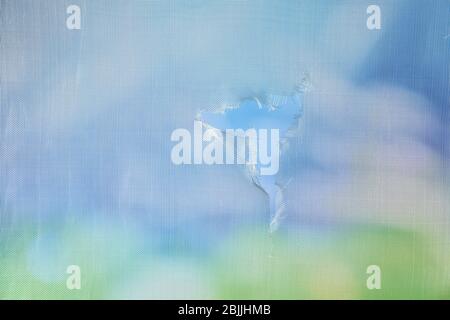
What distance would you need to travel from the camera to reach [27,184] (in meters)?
1.52

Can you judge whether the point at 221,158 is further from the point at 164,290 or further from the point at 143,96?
the point at 164,290

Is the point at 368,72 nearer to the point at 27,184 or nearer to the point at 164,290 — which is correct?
the point at 164,290

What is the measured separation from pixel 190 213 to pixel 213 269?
18 cm

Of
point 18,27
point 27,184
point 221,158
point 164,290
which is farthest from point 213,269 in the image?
point 18,27

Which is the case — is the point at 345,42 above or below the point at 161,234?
above

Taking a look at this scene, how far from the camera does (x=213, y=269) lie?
59.8 inches

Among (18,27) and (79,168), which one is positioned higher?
(18,27)

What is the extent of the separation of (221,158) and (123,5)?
547 mm
